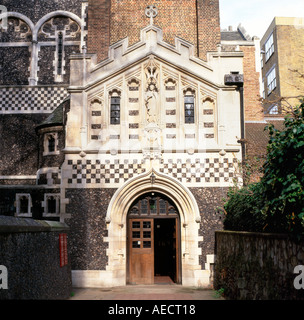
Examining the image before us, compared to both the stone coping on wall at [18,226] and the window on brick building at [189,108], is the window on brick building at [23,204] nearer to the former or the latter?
the stone coping on wall at [18,226]

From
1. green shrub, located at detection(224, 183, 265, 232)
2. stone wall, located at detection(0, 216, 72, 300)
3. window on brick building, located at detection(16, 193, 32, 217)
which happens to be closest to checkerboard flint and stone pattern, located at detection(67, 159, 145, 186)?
stone wall, located at detection(0, 216, 72, 300)

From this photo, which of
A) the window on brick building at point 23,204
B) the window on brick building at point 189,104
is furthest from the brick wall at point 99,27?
the window on brick building at point 23,204

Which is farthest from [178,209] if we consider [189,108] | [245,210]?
[189,108]

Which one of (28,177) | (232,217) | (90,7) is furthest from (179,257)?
(90,7)

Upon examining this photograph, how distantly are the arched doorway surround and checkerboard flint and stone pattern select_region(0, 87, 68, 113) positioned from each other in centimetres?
879

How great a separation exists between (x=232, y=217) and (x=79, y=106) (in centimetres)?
686

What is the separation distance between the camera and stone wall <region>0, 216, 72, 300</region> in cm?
609

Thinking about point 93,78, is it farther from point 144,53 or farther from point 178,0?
point 178,0

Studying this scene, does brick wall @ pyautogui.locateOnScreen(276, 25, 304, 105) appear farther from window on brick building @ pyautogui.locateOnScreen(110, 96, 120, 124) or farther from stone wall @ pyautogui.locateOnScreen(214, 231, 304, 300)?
stone wall @ pyautogui.locateOnScreen(214, 231, 304, 300)

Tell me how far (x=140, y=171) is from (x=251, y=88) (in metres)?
8.82

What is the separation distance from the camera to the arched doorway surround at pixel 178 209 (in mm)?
12594

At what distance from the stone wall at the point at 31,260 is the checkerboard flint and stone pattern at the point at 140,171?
9.91 feet

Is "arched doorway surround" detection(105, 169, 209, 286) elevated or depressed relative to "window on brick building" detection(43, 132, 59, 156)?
depressed

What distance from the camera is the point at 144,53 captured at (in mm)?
13766
